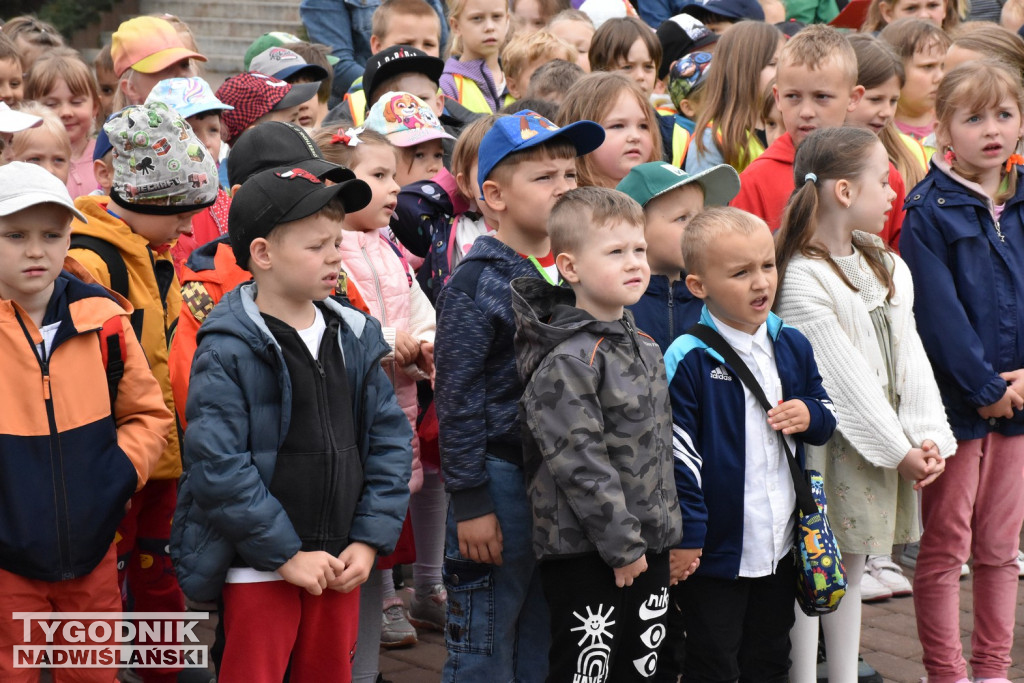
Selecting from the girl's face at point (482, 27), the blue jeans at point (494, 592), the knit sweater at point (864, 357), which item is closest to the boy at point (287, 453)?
the blue jeans at point (494, 592)

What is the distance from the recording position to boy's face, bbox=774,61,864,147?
190 inches

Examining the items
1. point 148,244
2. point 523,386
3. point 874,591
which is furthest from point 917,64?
point 148,244

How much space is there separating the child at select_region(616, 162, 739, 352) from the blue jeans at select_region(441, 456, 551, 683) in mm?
821

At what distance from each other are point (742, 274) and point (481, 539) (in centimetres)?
118

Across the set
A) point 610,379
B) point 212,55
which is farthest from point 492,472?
point 212,55

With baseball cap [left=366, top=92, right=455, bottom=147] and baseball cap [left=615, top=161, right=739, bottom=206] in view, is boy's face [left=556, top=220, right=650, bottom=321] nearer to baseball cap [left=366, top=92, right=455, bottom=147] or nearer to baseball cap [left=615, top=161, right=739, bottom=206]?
baseball cap [left=615, top=161, right=739, bottom=206]

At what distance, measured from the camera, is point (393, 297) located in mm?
4375

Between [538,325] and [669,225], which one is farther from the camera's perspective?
[669,225]

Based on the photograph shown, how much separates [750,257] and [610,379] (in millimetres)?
689

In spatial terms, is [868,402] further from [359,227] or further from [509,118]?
[359,227]

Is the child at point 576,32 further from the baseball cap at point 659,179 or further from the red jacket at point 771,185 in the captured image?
the baseball cap at point 659,179

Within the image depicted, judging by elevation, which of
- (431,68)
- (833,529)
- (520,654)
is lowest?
(520,654)

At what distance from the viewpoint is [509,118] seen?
3719 mm

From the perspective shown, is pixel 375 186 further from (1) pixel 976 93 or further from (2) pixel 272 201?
(1) pixel 976 93
